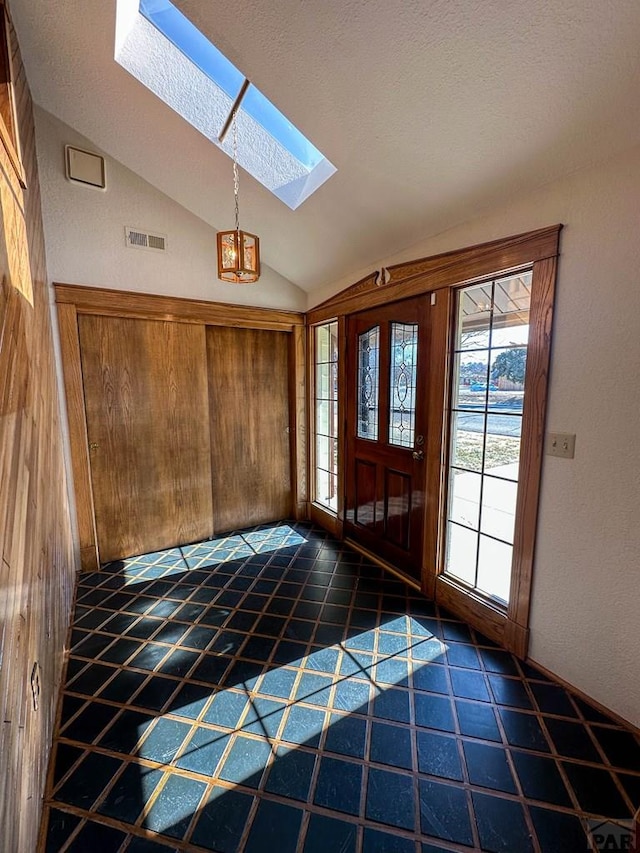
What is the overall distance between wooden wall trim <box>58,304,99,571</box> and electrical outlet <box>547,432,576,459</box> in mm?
3015

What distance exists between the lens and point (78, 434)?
2686 millimetres

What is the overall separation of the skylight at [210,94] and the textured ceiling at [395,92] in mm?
71

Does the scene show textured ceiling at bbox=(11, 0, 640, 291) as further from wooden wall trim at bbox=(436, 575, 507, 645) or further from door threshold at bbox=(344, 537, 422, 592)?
door threshold at bbox=(344, 537, 422, 592)

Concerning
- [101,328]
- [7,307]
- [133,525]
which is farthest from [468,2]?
[133,525]

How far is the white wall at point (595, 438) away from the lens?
4.80 feet

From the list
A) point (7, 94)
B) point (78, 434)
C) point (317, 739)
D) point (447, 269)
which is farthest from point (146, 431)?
point (447, 269)

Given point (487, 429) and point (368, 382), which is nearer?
point (487, 429)

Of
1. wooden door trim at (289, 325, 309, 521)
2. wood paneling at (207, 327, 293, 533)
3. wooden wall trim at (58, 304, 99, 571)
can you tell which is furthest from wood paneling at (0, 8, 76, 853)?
wooden door trim at (289, 325, 309, 521)

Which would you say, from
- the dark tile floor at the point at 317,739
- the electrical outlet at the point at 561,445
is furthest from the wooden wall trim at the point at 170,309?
the electrical outlet at the point at 561,445

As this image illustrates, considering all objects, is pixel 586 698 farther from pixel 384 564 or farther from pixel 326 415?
pixel 326 415

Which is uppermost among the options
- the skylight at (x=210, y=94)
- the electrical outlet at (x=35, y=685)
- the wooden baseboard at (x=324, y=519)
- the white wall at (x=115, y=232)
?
the skylight at (x=210, y=94)

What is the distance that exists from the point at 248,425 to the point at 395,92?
265 centimetres

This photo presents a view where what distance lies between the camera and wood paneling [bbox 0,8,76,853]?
1.02 metres

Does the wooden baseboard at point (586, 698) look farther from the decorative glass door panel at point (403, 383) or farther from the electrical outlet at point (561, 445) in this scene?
the decorative glass door panel at point (403, 383)
